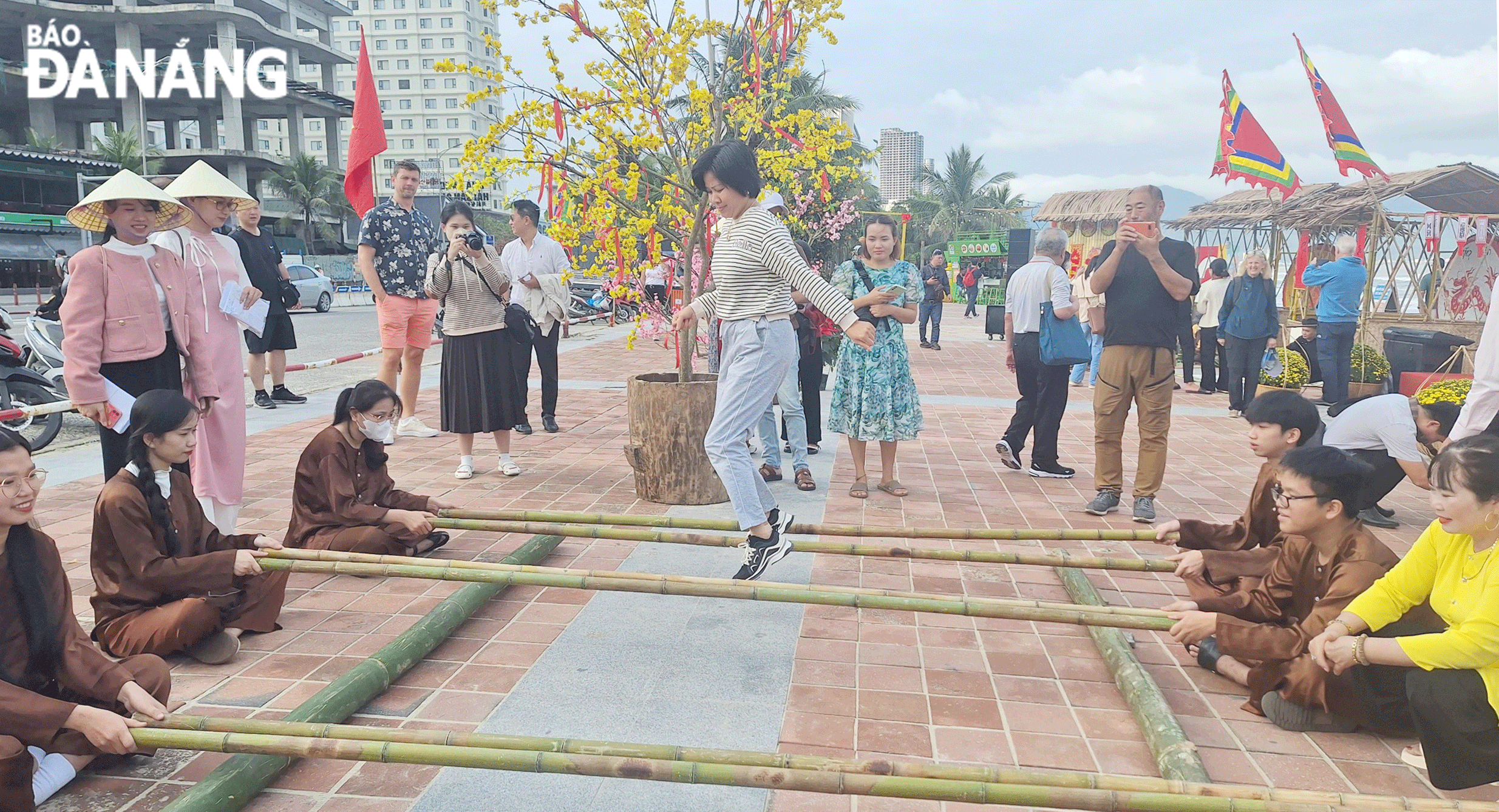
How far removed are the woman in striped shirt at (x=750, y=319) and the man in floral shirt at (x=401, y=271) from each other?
3181 mm

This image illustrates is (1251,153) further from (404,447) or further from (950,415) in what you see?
(404,447)

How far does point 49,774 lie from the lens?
239 cm

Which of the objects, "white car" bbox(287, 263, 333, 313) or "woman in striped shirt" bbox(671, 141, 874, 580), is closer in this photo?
"woman in striped shirt" bbox(671, 141, 874, 580)

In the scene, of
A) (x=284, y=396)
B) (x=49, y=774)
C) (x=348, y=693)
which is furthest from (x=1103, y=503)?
(x=284, y=396)

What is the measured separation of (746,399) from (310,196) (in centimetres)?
5309

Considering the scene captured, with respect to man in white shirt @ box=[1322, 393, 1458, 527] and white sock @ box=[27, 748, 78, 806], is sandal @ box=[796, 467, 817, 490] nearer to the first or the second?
man in white shirt @ box=[1322, 393, 1458, 527]

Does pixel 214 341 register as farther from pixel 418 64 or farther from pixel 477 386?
pixel 418 64

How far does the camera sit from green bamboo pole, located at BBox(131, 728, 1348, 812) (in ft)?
6.35

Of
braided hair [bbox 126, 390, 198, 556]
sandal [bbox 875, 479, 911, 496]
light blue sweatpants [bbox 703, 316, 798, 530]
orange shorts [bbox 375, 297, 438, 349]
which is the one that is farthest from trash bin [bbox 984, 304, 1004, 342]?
braided hair [bbox 126, 390, 198, 556]

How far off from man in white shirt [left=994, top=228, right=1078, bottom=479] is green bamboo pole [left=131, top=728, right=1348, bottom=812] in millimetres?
4510

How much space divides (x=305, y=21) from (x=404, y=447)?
217ft

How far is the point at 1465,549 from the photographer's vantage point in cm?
254

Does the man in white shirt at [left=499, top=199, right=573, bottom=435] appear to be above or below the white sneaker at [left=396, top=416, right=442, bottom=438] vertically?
above

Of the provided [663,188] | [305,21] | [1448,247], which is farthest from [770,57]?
[305,21]
